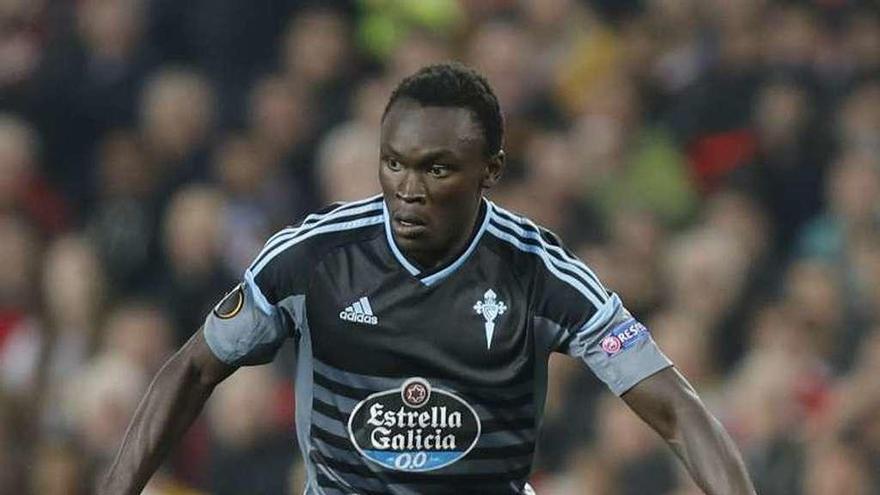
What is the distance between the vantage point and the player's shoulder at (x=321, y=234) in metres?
4.97

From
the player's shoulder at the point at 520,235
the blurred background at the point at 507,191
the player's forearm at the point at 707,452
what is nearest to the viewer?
→ the player's forearm at the point at 707,452

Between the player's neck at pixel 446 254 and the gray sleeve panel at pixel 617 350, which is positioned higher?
the player's neck at pixel 446 254

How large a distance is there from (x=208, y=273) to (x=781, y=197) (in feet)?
8.39

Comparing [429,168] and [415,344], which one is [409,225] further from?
[415,344]

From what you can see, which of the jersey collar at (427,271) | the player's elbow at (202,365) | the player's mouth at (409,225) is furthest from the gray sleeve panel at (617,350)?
the player's elbow at (202,365)

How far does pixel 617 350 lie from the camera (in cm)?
493

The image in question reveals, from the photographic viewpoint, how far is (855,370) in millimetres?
8281

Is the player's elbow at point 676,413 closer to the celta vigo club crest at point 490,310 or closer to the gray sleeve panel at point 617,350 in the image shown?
the gray sleeve panel at point 617,350

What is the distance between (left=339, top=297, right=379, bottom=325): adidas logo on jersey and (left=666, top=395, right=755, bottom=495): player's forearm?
0.74 meters

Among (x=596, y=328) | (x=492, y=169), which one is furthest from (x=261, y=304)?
(x=596, y=328)

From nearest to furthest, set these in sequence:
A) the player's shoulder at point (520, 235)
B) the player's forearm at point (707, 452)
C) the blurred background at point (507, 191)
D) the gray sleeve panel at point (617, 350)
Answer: the player's forearm at point (707, 452)
the gray sleeve panel at point (617, 350)
the player's shoulder at point (520, 235)
the blurred background at point (507, 191)

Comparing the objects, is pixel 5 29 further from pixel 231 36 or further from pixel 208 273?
pixel 208 273

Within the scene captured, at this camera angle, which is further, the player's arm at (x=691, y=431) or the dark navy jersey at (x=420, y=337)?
the dark navy jersey at (x=420, y=337)

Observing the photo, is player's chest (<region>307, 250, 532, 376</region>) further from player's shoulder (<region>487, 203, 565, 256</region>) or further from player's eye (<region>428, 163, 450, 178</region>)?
player's eye (<region>428, 163, 450, 178</region>)
